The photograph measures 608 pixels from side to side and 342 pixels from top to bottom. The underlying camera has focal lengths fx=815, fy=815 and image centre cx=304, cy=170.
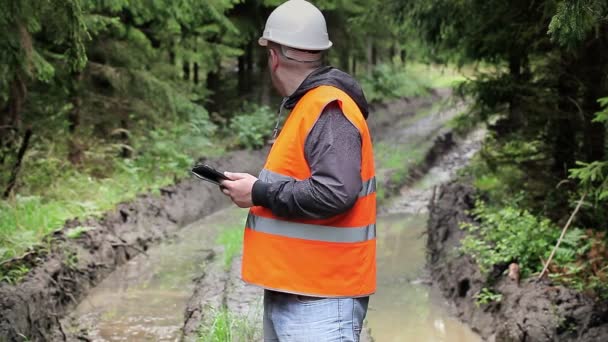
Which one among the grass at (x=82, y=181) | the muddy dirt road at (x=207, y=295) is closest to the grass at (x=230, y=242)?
the muddy dirt road at (x=207, y=295)

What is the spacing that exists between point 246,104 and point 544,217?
13.5 meters

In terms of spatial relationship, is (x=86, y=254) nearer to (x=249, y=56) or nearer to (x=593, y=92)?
(x=593, y=92)

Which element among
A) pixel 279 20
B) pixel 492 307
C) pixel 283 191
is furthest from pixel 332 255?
pixel 492 307

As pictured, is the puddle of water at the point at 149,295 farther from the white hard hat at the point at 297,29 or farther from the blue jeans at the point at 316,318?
the white hard hat at the point at 297,29

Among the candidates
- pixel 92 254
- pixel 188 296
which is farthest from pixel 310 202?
pixel 92 254

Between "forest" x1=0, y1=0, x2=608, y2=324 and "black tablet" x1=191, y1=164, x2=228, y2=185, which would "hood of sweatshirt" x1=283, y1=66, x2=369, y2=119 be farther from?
"forest" x1=0, y1=0, x2=608, y2=324

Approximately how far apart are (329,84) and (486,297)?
5.07 meters

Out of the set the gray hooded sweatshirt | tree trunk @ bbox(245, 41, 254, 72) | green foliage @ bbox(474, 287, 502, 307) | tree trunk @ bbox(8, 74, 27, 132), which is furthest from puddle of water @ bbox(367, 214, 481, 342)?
tree trunk @ bbox(245, 41, 254, 72)

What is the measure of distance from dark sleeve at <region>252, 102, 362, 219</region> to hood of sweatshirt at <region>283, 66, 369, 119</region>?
0.16m

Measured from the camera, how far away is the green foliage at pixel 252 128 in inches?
737

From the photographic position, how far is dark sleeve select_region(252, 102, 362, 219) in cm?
299

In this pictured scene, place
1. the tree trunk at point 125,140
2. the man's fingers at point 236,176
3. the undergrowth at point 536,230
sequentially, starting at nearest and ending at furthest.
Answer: the man's fingers at point 236,176, the undergrowth at point 536,230, the tree trunk at point 125,140

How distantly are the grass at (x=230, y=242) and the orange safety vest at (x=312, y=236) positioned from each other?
6.00 m

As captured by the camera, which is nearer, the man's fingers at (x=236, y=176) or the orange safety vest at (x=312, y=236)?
the orange safety vest at (x=312, y=236)
